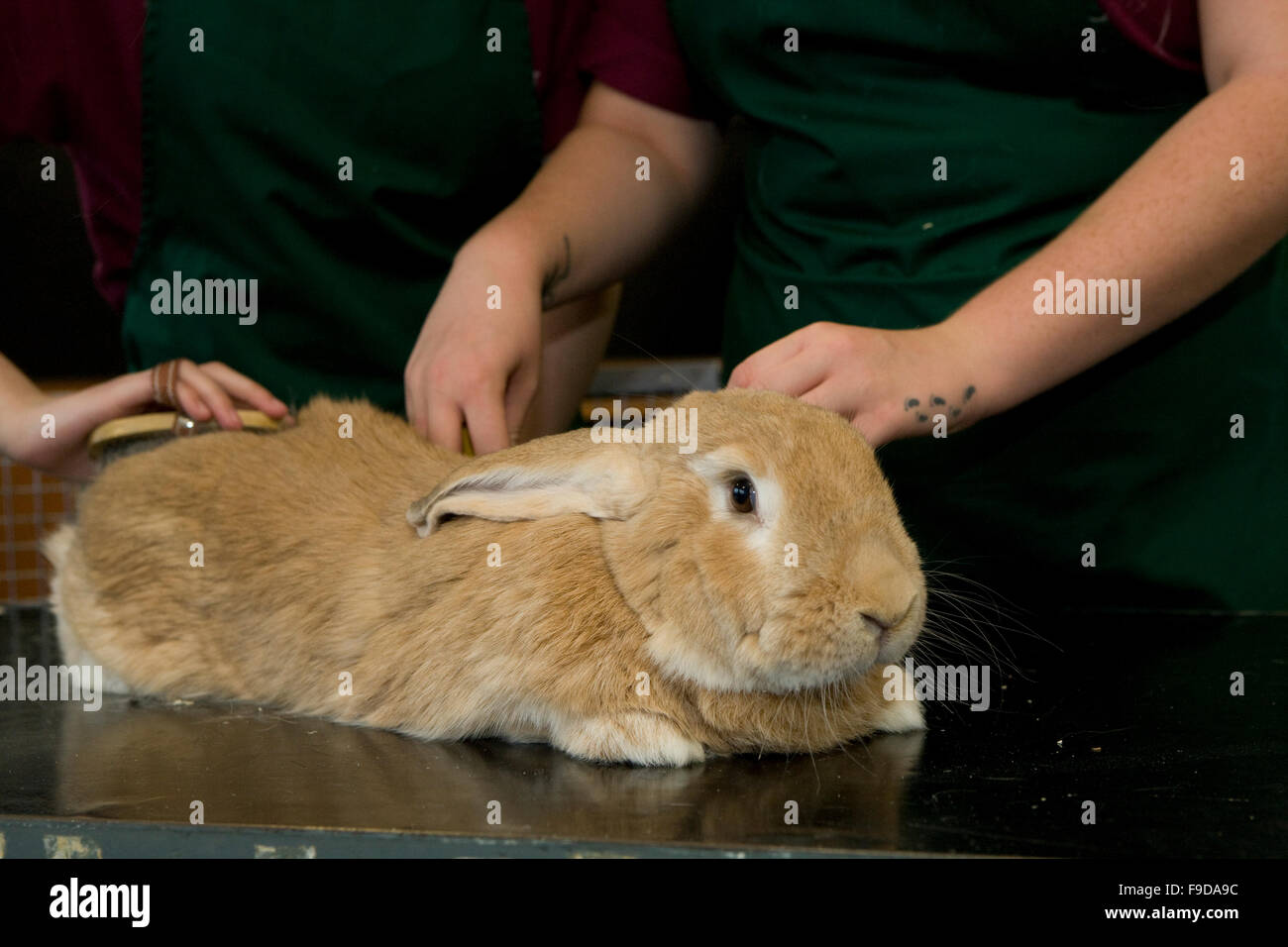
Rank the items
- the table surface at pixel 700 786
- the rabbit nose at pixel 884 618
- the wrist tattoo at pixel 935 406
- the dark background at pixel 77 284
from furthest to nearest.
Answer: the dark background at pixel 77 284 → the wrist tattoo at pixel 935 406 → the rabbit nose at pixel 884 618 → the table surface at pixel 700 786

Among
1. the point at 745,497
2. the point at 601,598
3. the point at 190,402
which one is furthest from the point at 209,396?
the point at 745,497

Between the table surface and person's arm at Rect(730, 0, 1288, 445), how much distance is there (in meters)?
0.37

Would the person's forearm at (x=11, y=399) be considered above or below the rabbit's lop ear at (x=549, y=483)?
above

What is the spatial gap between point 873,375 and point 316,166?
1042 mm

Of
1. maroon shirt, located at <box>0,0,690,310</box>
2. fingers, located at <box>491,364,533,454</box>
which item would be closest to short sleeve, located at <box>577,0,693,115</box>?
maroon shirt, located at <box>0,0,690,310</box>

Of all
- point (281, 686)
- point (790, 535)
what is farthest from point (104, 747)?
point (790, 535)

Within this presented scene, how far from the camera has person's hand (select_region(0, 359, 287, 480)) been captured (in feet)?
5.85

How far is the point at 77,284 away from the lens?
10.7 feet

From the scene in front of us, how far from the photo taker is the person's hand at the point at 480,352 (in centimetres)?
172

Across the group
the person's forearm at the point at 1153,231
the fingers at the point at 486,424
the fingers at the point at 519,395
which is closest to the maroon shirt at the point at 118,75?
the fingers at the point at 519,395

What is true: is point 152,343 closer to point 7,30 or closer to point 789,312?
point 7,30

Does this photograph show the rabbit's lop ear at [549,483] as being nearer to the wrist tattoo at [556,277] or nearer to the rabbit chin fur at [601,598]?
the rabbit chin fur at [601,598]

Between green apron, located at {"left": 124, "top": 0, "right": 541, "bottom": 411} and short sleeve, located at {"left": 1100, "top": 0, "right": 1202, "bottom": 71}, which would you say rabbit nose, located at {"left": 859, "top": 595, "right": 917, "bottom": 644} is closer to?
short sleeve, located at {"left": 1100, "top": 0, "right": 1202, "bottom": 71}

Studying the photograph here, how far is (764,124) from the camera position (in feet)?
6.60
